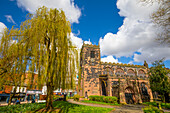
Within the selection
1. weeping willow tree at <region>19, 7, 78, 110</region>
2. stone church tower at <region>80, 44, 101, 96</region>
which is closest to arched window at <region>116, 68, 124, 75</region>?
stone church tower at <region>80, 44, 101, 96</region>

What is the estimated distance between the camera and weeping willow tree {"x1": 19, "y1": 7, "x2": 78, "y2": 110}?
22.3 feet

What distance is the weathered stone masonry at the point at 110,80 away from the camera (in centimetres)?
2219

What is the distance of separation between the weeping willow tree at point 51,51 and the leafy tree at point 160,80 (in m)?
20.7

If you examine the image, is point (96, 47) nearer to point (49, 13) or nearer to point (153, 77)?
point (153, 77)

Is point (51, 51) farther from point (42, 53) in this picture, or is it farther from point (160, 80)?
point (160, 80)

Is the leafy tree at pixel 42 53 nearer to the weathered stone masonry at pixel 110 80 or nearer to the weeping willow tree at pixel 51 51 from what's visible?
the weeping willow tree at pixel 51 51

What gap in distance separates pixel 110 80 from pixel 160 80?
1100cm

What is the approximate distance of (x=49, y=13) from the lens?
846 cm

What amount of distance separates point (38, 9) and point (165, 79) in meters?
25.8

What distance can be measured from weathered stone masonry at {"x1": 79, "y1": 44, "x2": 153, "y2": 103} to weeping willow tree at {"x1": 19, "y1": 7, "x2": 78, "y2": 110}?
648 inches

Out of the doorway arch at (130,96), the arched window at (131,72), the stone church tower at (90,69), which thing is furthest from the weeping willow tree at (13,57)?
the arched window at (131,72)

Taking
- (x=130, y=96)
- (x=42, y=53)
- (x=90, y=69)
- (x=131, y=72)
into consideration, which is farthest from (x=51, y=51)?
(x=131, y=72)

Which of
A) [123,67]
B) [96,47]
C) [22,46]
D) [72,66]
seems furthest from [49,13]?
[123,67]

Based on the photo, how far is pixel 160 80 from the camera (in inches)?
784
